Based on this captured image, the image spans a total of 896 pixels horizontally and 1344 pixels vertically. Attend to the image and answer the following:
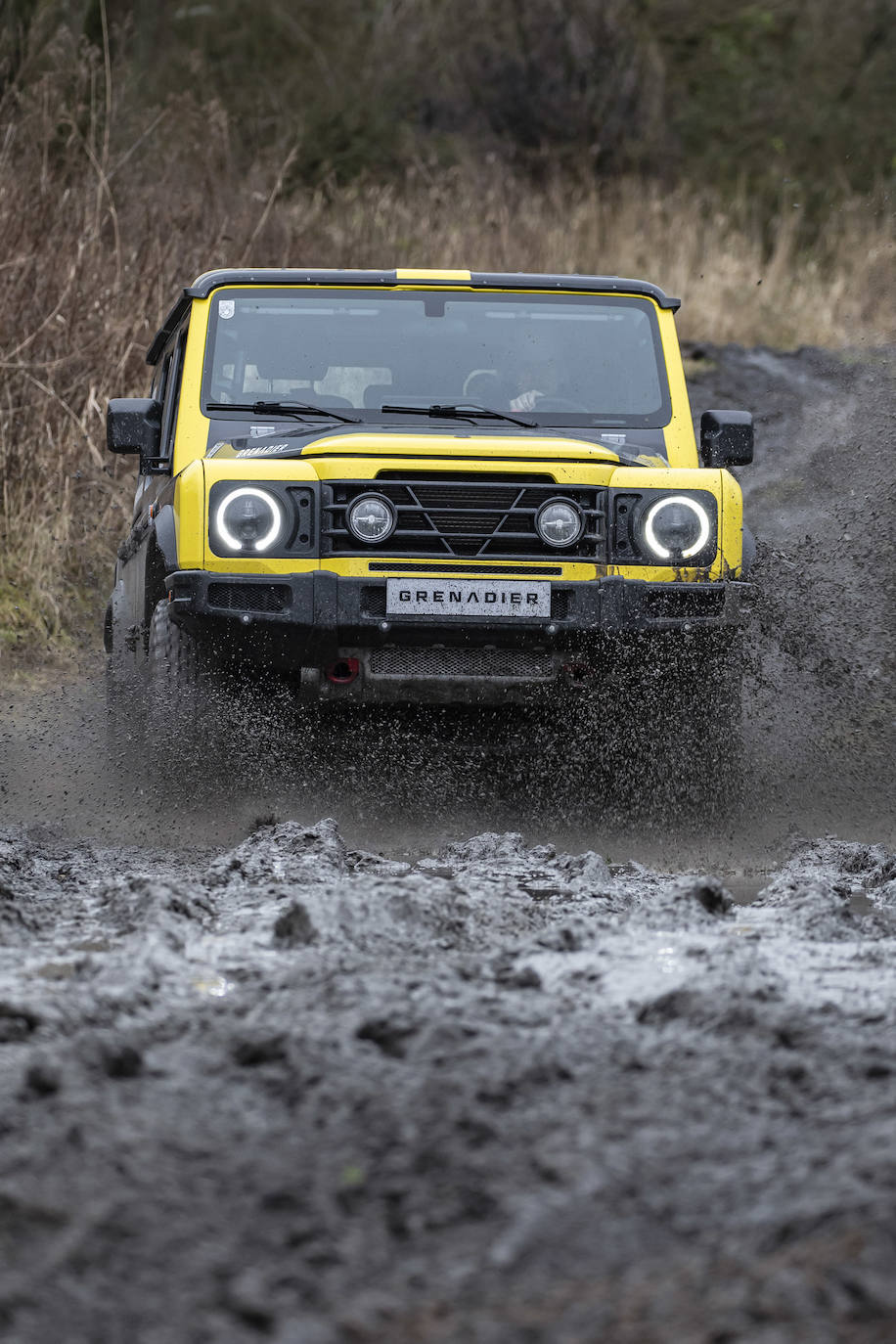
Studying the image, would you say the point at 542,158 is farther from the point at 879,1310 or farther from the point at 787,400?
the point at 879,1310

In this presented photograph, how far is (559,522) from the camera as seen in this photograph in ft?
16.9

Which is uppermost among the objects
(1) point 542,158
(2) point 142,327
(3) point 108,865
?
(1) point 542,158

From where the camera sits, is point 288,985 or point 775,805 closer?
point 288,985

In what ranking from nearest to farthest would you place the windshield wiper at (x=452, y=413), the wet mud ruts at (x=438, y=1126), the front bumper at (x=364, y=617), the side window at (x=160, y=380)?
the wet mud ruts at (x=438, y=1126)
the front bumper at (x=364, y=617)
the windshield wiper at (x=452, y=413)
the side window at (x=160, y=380)

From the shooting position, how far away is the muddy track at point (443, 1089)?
67.2 inches

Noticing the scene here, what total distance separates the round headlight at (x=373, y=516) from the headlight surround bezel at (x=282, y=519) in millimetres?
125

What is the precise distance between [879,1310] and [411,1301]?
454 millimetres

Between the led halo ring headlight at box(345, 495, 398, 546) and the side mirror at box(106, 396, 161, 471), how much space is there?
1.24m

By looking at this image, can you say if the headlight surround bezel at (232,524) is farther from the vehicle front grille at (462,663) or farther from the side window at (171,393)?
the side window at (171,393)

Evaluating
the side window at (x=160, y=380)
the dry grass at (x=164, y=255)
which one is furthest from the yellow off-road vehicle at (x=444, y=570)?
the dry grass at (x=164, y=255)

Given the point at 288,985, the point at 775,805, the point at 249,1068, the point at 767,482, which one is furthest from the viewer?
the point at 767,482

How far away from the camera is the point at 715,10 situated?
20641mm

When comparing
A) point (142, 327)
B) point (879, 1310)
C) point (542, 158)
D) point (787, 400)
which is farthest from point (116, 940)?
point (542, 158)

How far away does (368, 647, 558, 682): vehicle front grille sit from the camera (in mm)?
5102
